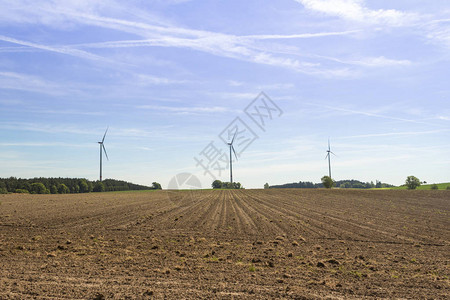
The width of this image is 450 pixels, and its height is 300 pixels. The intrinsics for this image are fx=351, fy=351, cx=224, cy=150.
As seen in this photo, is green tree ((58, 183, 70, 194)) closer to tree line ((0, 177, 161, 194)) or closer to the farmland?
tree line ((0, 177, 161, 194))

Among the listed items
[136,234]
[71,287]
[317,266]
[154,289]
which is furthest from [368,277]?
[136,234]

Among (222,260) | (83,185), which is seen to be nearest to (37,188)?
(83,185)

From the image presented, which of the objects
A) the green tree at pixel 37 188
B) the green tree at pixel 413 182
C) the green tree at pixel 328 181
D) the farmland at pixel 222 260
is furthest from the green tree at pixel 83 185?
the farmland at pixel 222 260

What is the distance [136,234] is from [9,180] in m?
121

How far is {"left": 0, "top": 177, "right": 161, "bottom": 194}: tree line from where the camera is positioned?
11519 centimetres

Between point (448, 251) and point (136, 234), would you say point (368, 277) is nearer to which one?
point (448, 251)

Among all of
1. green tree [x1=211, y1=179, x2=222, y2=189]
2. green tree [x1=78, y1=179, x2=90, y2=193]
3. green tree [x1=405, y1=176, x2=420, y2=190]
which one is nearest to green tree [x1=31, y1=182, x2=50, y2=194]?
green tree [x1=78, y1=179, x2=90, y2=193]

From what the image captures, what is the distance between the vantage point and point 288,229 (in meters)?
22.6

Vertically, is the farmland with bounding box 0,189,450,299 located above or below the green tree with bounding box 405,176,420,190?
below

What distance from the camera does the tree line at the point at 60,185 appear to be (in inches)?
4535

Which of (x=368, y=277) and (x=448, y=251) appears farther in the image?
(x=448, y=251)

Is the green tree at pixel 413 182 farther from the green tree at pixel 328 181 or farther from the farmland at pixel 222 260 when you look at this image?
the farmland at pixel 222 260

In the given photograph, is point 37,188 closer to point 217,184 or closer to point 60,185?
point 60,185

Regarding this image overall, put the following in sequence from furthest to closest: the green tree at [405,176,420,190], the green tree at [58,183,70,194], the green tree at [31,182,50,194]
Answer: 1. the green tree at [58,183,70,194]
2. the green tree at [31,182,50,194]
3. the green tree at [405,176,420,190]
